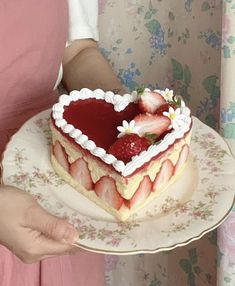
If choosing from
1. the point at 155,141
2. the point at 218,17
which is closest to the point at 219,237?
the point at 155,141

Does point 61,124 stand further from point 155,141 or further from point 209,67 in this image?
point 209,67

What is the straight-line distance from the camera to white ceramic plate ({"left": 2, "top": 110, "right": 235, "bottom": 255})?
973 millimetres

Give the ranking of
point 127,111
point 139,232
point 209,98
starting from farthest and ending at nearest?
point 209,98, point 127,111, point 139,232

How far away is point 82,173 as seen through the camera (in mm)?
1090

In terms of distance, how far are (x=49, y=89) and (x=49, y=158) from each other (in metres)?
0.18

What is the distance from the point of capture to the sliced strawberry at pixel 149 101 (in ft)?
3.57

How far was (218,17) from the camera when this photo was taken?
125 centimetres

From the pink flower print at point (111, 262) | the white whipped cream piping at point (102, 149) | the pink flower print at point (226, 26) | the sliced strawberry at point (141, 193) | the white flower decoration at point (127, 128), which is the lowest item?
the pink flower print at point (111, 262)

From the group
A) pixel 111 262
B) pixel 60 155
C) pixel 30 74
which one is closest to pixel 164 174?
pixel 60 155

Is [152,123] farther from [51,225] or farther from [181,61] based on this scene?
[181,61]

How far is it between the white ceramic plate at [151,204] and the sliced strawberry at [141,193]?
0.02m

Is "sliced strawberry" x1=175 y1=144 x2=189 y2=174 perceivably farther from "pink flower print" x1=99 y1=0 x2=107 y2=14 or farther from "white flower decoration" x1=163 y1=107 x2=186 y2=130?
"pink flower print" x1=99 y1=0 x2=107 y2=14

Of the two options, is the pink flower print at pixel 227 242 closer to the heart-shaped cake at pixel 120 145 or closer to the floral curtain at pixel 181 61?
the floral curtain at pixel 181 61

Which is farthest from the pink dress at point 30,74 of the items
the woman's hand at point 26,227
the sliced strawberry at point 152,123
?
the sliced strawberry at point 152,123
